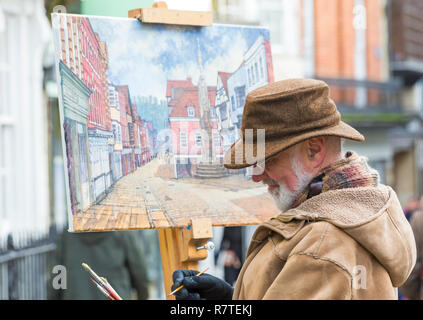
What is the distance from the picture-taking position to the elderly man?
177 cm

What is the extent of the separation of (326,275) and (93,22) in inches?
61.7

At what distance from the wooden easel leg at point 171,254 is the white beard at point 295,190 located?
2.29 feet

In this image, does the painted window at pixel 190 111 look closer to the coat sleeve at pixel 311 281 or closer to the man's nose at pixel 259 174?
the man's nose at pixel 259 174

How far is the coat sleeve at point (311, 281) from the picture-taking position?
5.71 feet

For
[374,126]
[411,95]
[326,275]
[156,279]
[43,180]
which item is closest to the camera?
[326,275]

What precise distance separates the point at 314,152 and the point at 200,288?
28.2 inches

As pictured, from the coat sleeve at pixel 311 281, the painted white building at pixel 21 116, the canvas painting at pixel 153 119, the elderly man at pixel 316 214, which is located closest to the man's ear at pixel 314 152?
the elderly man at pixel 316 214

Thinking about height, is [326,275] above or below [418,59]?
below

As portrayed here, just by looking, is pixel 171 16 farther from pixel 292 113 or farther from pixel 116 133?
pixel 292 113

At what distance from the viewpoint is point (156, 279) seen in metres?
9.06

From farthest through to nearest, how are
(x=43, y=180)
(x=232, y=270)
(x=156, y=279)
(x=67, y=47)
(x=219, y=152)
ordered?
(x=156, y=279) < (x=232, y=270) < (x=43, y=180) < (x=219, y=152) < (x=67, y=47)

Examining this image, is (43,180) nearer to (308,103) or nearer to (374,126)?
(308,103)
